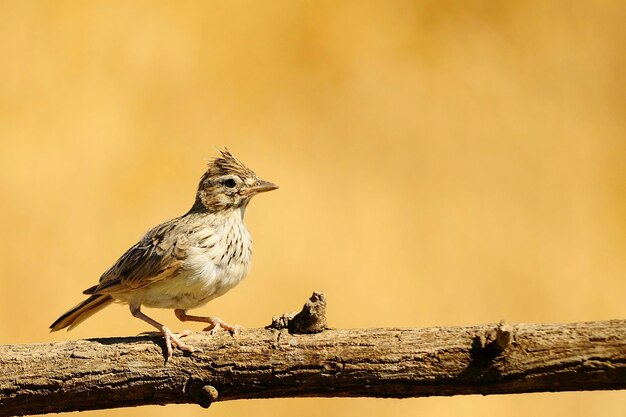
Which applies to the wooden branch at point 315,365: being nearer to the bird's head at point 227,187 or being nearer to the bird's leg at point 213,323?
the bird's leg at point 213,323

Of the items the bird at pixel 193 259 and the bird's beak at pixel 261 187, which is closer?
the bird at pixel 193 259

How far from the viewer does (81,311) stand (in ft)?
14.4

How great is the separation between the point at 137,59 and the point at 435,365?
3.88 meters

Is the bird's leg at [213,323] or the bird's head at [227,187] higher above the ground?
the bird's head at [227,187]

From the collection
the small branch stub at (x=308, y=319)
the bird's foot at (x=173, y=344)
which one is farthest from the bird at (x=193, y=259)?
the small branch stub at (x=308, y=319)

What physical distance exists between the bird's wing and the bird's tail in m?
0.05

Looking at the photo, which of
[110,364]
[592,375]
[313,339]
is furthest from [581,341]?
[110,364]

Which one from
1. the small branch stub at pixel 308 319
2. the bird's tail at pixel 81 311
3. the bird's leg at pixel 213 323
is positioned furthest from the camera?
the bird's tail at pixel 81 311

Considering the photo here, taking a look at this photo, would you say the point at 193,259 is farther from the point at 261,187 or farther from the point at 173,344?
the point at 173,344

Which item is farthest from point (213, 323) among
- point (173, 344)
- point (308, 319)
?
point (308, 319)

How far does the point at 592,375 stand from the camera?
3061 mm

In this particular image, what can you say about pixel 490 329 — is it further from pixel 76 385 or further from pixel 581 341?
pixel 76 385

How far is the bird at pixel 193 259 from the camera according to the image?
13.6 ft

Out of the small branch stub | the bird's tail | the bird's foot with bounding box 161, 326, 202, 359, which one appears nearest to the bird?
the bird's tail
